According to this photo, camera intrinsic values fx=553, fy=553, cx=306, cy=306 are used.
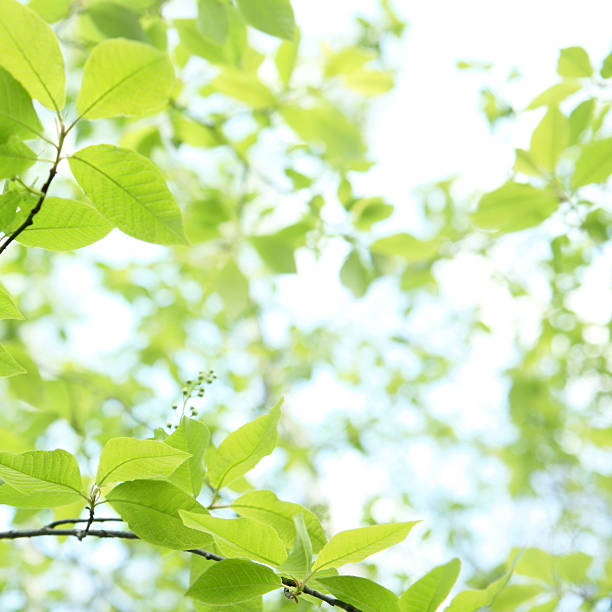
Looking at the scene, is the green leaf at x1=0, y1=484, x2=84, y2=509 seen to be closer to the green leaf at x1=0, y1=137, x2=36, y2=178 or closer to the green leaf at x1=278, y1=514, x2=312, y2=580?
the green leaf at x1=278, y1=514, x2=312, y2=580

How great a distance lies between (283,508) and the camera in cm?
76

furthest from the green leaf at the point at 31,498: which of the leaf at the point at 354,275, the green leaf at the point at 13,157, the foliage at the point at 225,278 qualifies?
the leaf at the point at 354,275

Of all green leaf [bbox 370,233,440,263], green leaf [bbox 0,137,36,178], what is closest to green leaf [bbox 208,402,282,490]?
green leaf [bbox 0,137,36,178]

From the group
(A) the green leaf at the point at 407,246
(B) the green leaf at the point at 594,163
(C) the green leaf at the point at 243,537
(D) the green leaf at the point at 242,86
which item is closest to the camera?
(C) the green leaf at the point at 243,537

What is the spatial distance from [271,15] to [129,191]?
48 centimetres

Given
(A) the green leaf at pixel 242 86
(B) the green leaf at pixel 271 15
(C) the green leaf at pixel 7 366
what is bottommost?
(C) the green leaf at pixel 7 366

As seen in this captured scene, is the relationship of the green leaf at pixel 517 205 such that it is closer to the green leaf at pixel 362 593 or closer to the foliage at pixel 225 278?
the foliage at pixel 225 278

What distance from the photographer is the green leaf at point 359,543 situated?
2.04 feet

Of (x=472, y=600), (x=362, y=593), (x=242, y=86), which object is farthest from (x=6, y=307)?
(x=242, y=86)

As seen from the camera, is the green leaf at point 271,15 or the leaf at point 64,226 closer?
the leaf at point 64,226

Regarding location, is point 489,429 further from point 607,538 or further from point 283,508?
point 283,508

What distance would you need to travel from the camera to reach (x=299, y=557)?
1.97 feet

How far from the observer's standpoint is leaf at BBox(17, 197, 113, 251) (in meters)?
0.71

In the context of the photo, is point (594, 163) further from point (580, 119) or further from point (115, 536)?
point (115, 536)
